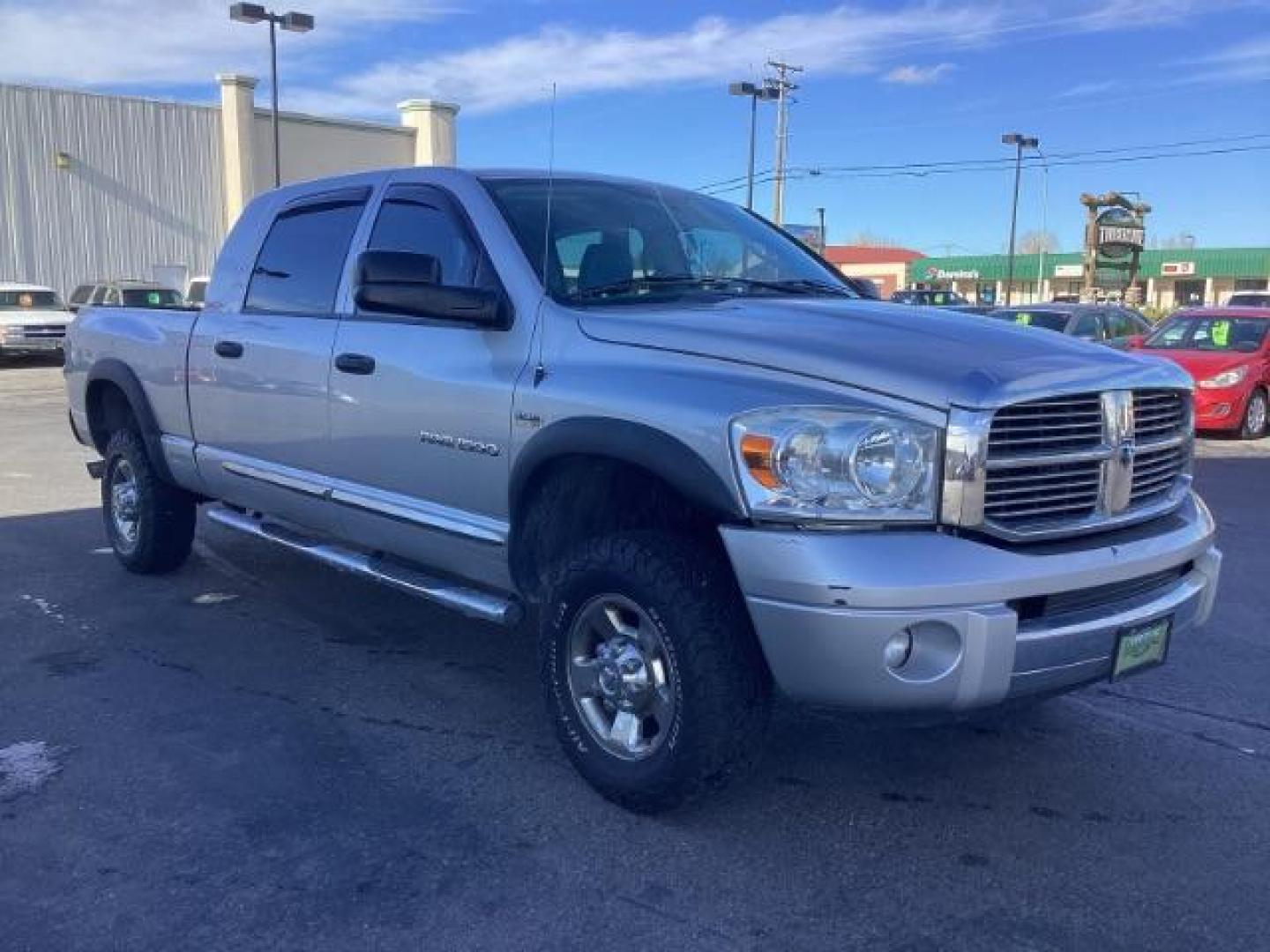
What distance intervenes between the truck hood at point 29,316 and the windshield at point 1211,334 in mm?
19684

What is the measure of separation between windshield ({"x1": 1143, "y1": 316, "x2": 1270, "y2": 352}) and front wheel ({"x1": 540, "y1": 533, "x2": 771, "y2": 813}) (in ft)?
41.8

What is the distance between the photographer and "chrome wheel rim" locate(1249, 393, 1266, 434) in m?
13.8

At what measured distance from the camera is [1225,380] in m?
13.6

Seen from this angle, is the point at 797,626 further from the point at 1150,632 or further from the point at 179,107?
the point at 179,107

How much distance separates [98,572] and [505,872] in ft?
Answer: 14.3

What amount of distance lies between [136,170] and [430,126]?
9.24 metres

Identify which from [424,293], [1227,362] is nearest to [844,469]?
[424,293]

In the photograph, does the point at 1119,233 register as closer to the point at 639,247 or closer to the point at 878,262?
the point at 639,247

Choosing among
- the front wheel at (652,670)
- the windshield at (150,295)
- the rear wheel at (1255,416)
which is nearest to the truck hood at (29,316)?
the windshield at (150,295)

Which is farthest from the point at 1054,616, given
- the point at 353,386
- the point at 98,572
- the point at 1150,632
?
the point at 98,572

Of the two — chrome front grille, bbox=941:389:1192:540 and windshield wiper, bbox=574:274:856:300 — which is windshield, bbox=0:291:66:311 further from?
chrome front grille, bbox=941:389:1192:540

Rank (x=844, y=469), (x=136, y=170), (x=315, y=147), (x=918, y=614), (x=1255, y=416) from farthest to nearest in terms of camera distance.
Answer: (x=315, y=147) → (x=136, y=170) → (x=1255, y=416) → (x=844, y=469) → (x=918, y=614)

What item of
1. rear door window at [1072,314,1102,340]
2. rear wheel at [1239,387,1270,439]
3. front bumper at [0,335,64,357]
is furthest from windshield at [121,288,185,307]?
rear wheel at [1239,387,1270,439]

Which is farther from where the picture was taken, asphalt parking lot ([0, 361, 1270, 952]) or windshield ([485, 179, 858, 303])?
windshield ([485, 179, 858, 303])
